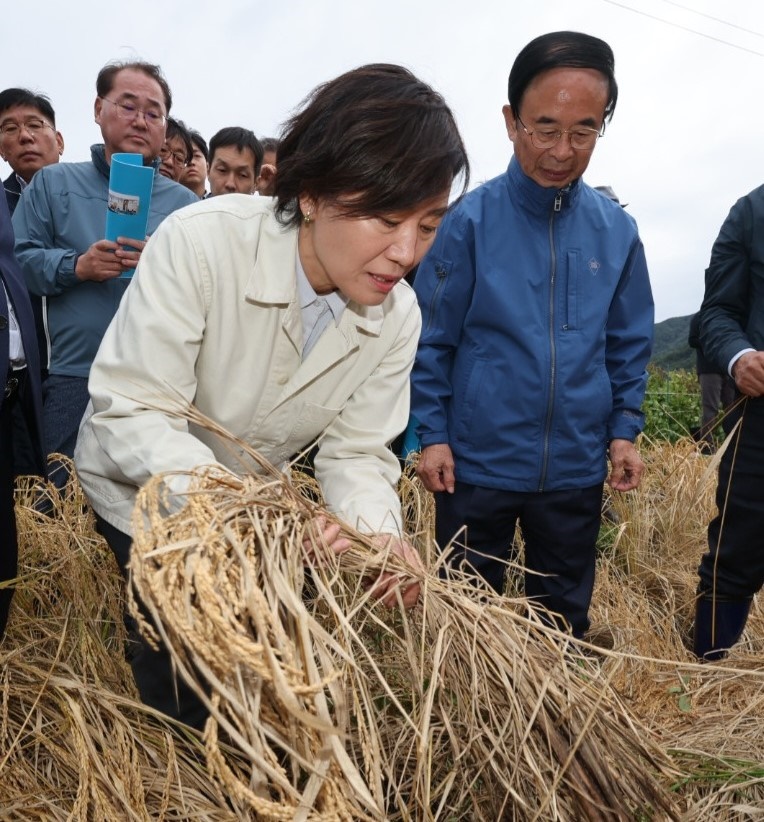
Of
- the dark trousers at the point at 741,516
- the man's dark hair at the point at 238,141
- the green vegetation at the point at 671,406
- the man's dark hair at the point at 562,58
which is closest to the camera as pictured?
the man's dark hair at the point at 562,58

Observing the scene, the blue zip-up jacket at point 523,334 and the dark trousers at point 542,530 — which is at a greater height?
the blue zip-up jacket at point 523,334

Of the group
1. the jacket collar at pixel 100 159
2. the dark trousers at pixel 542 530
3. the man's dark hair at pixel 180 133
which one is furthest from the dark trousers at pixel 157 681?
the man's dark hair at pixel 180 133

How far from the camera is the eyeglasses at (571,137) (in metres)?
2.17

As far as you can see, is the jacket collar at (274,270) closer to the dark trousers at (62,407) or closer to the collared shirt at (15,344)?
the collared shirt at (15,344)

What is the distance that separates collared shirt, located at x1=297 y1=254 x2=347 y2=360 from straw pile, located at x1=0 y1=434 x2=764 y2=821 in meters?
0.44

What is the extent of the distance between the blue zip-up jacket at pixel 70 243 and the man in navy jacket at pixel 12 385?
816mm

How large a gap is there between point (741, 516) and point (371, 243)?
61.9 inches

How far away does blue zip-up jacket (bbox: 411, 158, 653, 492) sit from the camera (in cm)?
221

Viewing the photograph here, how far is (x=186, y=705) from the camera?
150cm

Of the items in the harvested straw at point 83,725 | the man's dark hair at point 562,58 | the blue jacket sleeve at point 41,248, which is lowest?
the harvested straw at point 83,725

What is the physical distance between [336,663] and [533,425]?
117 cm

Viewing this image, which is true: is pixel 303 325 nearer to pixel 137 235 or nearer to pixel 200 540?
pixel 200 540

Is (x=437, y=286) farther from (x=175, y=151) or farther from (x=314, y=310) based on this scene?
(x=175, y=151)

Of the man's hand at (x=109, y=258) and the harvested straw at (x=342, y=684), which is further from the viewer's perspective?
the man's hand at (x=109, y=258)
